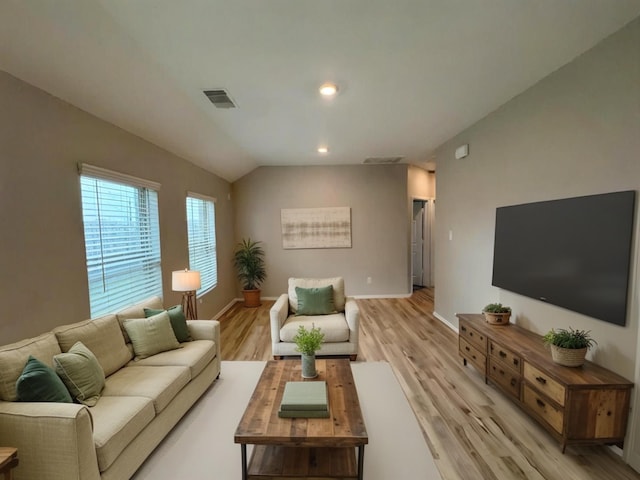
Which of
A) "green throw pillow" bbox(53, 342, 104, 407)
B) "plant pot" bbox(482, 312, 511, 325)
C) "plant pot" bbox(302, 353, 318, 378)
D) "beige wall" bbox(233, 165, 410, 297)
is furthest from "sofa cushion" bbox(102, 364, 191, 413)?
"beige wall" bbox(233, 165, 410, 297)

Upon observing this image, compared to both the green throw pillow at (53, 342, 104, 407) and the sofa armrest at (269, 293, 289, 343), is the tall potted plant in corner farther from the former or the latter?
the green throw pillow at (53, 342, 104, 407)

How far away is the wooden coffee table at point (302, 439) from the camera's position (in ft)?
4.96

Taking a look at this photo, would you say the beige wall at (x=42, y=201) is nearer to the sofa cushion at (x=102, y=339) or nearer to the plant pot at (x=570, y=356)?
the sofa cushion at (x=102, y=339)

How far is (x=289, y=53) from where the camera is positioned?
6.80 feet

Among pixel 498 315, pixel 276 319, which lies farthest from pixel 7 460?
pixel 498 315

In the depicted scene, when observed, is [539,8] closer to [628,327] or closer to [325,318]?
[628,327]

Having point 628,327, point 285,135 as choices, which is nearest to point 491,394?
point 628,327

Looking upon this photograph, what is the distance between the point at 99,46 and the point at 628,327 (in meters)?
3.88

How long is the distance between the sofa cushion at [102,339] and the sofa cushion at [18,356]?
8 centimetres

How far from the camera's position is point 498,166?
3.12m

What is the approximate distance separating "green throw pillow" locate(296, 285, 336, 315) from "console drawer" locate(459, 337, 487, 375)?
1.48 metres

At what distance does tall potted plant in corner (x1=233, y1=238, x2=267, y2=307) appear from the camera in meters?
5.60

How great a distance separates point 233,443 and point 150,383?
721mm

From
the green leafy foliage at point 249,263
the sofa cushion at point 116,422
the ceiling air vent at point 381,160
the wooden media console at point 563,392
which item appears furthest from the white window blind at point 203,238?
the wooden media console at point 563,392
